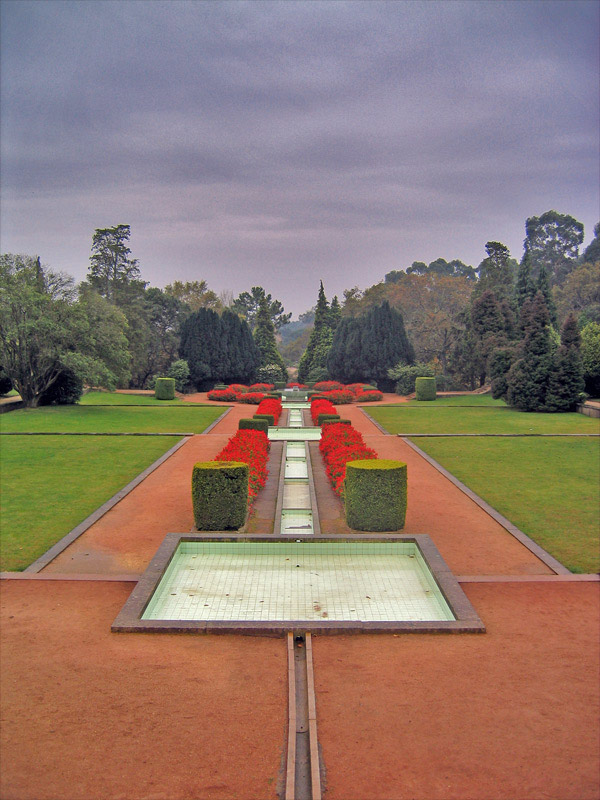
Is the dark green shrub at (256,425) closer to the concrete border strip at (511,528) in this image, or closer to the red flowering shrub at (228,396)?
the concrete border strip at (511,528)

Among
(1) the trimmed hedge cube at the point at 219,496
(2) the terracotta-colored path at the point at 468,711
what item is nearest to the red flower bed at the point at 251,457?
(1) the trimmed hedge cube at the point at 219,496

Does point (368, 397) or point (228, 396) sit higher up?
point (368, 397)

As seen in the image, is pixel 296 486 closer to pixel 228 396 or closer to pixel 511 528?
pixel 511 528

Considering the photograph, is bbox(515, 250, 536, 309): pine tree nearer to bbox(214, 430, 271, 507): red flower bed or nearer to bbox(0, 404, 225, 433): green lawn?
bbox(0, 404, 225, 433): green lawn

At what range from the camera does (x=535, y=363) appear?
2723cm

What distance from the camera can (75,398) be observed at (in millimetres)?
30359

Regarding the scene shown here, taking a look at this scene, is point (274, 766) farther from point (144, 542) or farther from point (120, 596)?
point (144, 542)

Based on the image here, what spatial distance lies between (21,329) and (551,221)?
7483 cm

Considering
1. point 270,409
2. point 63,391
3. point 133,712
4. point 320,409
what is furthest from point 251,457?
point 63,391

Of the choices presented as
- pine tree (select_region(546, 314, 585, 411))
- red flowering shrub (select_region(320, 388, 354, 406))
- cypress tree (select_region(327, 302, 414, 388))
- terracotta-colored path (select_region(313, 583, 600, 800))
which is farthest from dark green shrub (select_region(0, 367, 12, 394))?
terracotta-colored path (select_region(313, 583, 600, 800))

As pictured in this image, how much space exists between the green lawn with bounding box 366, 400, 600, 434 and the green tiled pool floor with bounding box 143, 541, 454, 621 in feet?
43.0

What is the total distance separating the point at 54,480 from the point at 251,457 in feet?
14.8

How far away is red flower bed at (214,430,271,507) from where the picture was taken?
39.8 ft

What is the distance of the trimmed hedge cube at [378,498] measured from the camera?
9969mm
